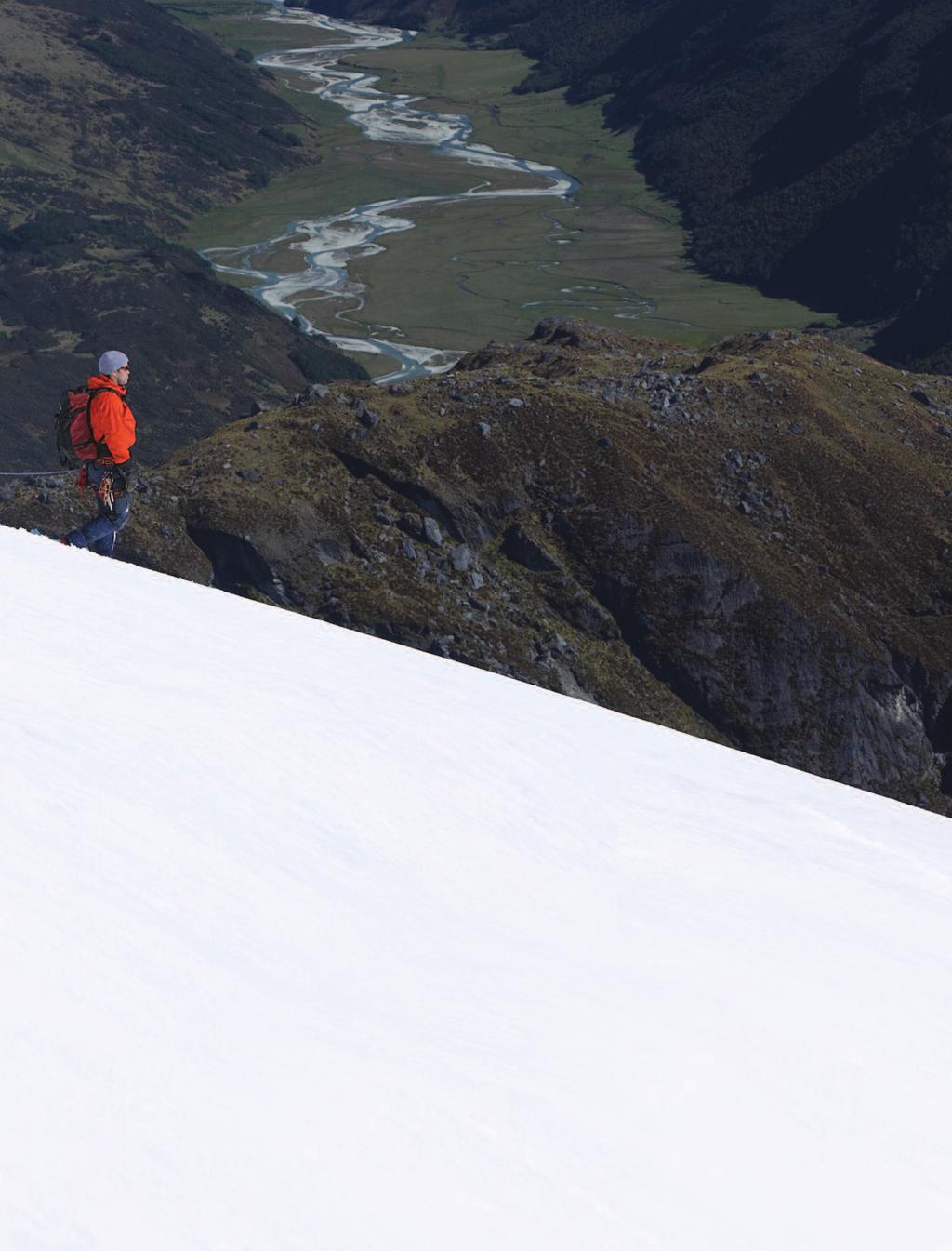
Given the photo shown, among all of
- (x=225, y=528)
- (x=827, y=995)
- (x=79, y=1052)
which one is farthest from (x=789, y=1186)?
(x=225, y=528)

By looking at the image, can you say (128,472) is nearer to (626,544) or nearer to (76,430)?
(76,430)

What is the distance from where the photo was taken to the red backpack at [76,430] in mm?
20312

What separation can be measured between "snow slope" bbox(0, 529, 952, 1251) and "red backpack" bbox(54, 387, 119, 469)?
12.2 ft

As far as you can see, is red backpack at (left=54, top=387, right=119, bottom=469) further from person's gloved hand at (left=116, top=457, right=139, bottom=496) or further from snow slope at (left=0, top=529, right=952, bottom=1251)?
snow slope at (left=0, top=529, right=952, bottom=1251)

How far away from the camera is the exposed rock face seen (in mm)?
67688

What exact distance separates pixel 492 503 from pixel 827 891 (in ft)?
196

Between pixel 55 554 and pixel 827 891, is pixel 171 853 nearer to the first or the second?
pixel 827 891

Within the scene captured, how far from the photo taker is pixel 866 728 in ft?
240

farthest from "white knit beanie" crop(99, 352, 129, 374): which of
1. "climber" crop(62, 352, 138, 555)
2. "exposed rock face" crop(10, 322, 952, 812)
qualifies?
"exposed rock face" crop(10, 322, 952, 812)

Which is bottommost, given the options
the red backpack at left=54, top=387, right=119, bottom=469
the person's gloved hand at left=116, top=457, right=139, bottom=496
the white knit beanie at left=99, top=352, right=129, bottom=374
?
the person's gloved hand at left=116, top=457, right=139, bottom=496

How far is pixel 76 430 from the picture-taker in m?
20.5

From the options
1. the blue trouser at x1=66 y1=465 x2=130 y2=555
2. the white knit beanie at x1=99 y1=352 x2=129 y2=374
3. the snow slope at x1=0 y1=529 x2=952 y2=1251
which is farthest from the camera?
the blue trouser at x1=66 y1=465 x2=130 y2=555

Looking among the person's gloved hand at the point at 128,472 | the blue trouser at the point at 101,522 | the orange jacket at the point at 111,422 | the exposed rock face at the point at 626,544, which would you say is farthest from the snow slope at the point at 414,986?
the exposed rock face at the point at 626,544

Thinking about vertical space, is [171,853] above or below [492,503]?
above
